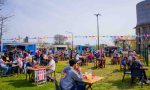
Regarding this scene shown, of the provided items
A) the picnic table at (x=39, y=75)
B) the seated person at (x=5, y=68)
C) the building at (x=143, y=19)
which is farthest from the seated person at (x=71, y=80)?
the building at (x=143, y=19)

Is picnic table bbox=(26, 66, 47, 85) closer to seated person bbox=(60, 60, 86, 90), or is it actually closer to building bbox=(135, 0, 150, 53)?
seated person bbox=(60, 60, 86, 90)

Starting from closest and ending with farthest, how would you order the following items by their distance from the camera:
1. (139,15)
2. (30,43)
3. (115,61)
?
(115,61), (30,43), (139,15)

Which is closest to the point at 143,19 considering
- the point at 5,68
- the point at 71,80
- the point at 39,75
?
the point at 5,68

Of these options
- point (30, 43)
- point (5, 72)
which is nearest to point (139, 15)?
point (30, 43)

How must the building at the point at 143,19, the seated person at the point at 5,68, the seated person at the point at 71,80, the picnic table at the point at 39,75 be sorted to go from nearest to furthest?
the seated person at the point at 71,80
the picnic table at the point at 39,75
the seated person at the point at 5,68
the building at the point at 143,19

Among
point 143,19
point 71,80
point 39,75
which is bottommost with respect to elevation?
point 39,75

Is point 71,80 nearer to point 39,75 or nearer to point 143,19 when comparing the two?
point 39,75

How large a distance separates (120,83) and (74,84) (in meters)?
6.02

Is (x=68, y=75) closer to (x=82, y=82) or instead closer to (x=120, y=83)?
(x=82, y=82)

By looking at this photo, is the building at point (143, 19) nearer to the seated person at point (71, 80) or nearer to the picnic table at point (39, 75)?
the picnic table at point (39, 75)

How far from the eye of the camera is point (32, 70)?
1415cm

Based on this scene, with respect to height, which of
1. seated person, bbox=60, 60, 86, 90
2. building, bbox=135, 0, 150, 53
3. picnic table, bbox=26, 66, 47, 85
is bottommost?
picnic table, bbox=26, 66, 47, 85

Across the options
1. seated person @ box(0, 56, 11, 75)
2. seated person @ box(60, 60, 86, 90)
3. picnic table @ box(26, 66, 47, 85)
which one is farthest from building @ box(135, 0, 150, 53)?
seated person @ box(60, 60, 86, 90)

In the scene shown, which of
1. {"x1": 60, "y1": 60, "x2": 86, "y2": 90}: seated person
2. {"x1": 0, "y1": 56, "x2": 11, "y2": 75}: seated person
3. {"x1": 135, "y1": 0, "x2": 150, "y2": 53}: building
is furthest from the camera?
{"x1": 135, "y1": 0, "x2": 150, "y2": 53}: building
